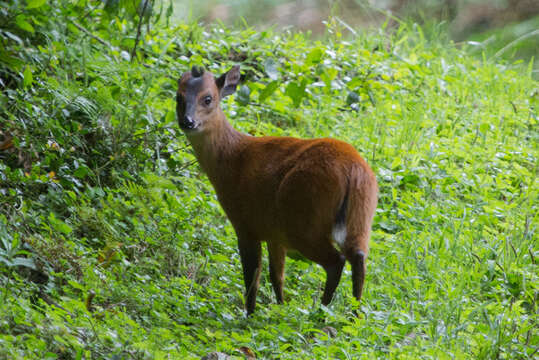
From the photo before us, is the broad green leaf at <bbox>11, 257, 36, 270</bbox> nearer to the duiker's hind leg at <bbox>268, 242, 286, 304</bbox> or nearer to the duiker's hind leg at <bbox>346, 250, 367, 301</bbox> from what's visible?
the duiker's hind leg at <bbox>268, 242, 286, 304</bbox>

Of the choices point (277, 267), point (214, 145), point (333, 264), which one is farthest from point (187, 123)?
point (333, 264)

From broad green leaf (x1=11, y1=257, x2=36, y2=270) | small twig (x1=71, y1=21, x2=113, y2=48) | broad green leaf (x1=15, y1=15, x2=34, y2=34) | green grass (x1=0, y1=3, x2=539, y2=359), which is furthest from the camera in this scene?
small twig (x1=71, y1=21, x2=113, y2=48)

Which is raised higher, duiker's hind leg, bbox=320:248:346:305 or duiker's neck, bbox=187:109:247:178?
duiker's neck, bbox=187:109:247:178

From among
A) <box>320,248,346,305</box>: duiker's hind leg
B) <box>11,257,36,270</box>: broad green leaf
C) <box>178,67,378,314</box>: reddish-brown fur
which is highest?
<box>178,67,378,314</box>: reddish-brown fur

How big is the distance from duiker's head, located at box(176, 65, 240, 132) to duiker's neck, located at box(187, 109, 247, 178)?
65mm

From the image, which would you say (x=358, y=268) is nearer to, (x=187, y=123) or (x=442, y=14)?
(x=187, y=123)

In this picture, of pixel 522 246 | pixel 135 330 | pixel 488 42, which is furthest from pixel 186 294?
pixel 488 42

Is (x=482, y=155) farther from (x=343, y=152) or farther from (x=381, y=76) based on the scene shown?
(x=343, y=152)

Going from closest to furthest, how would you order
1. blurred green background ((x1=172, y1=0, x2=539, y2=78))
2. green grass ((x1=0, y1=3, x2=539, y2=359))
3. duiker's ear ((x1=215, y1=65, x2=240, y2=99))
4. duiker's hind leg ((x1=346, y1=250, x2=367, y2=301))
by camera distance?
blurred green background ((x1=172, y1=0, x2=539, y2=78)) < green grass ((x1=0, y1=3, x2=539, y2=359)) < duiker's hind leg ((x1=346, y1=250, x2=367, y2=301)) < duiker's ear ((x1=215, y1=65, x2=240, y2=99))

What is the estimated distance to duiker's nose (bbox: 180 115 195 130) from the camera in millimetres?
4441

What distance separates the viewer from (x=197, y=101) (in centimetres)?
457

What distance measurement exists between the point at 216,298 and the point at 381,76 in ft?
13.5

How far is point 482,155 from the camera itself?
635cm

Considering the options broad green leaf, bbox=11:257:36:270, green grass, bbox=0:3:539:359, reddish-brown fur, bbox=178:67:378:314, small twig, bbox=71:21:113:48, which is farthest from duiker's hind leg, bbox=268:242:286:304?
small twig, bbox=71:21:113:48
